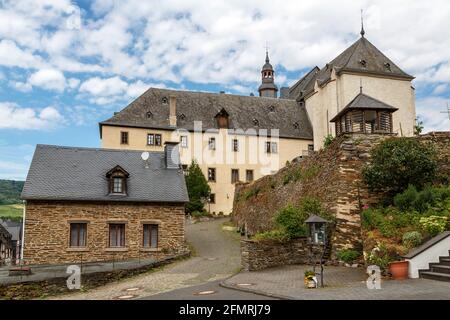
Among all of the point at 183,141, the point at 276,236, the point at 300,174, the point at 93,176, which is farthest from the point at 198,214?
the point at 276,236

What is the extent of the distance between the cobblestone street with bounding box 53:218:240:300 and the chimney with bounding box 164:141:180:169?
4.54 meters

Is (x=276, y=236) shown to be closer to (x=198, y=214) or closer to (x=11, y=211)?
(x=198, y=214)

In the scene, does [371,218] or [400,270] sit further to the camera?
[371,218]

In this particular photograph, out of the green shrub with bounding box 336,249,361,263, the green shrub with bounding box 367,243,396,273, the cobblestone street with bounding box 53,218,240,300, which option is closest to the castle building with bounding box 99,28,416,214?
the cobblestone street with bounding box 53,218,240,300

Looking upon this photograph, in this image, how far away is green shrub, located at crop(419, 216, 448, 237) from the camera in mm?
13008

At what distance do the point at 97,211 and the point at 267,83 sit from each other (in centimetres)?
4597

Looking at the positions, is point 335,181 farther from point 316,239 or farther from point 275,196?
point 275,196

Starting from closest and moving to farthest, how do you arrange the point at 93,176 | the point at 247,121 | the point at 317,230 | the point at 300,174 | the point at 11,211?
1. the point at 317,230
2. the point at 300,174
3. the point at 93,176
4. the point at 247,121
5. the point at 11,211

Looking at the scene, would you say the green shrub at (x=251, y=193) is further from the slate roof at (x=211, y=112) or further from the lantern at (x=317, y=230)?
the lantern at (x=317, y=230)

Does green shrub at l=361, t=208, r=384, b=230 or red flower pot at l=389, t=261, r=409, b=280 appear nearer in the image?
red flower pot at l=389, t=261, r=409, b=280

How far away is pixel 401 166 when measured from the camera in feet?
52.5

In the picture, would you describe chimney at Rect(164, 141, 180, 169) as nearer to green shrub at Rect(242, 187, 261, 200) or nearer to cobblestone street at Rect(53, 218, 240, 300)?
cobblestone street at Rect(53, 218, 240, 300)
